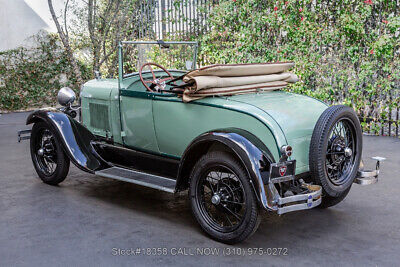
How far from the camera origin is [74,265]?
10.3 feet

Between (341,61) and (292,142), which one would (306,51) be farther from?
(292,142)

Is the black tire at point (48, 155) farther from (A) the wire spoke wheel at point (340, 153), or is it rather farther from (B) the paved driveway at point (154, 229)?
(A) the wire spoke wheel at point (340, 153)

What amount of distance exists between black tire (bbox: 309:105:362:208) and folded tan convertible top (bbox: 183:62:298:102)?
→ 84 centimetres

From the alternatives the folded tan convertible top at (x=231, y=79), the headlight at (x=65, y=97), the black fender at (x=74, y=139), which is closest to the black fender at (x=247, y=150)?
the folded tan convertible top at (x=231, y=79)

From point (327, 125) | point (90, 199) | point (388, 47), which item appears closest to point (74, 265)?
point (90, 199)

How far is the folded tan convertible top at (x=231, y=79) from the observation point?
12.3ft

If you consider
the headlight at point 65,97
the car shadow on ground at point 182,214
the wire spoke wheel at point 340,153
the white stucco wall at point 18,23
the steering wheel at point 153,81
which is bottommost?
the car shadow on ground at point 182,214

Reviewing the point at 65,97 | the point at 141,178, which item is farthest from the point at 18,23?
the point at 141,178

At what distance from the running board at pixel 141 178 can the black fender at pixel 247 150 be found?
0.33m

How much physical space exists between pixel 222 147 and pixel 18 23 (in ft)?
34.4

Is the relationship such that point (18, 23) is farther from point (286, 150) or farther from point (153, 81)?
point (286, 150)

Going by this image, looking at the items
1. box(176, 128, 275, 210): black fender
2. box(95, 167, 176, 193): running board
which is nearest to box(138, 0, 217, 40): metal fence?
box(95, 167, 176, 193): running board

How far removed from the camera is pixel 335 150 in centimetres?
366

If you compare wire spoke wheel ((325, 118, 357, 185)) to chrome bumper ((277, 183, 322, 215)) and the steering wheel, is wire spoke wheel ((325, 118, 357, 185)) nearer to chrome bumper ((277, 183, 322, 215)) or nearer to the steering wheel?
chrome bumper ((277, 183, 322, 215))
